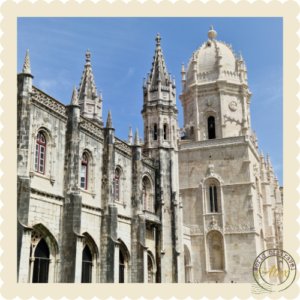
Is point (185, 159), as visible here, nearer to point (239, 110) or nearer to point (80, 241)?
point (239, 110)

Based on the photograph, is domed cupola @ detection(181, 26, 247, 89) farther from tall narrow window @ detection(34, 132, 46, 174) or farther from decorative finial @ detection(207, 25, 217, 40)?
tall narrow window @ detection(34, 132, 46, 174)

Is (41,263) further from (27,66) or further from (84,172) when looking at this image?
(27,66)

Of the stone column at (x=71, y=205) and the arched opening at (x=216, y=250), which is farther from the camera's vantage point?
the arched opening at (x=216, y=250)

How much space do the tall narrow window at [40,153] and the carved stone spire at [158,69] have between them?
15493 mm

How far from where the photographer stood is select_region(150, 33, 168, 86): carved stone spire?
34094 millimetres

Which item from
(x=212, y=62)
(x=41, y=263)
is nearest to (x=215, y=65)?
(x=212, y=62)

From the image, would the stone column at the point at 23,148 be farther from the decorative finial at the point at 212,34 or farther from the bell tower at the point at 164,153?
the decorative finial at the point at 212,34

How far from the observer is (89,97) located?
35031 millimetres

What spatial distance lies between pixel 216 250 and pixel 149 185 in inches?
477

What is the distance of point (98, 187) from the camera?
24109 millimetres

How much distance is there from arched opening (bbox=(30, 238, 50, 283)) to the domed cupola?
29.5 meters

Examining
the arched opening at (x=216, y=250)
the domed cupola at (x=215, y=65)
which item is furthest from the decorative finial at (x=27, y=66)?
the domed cupola at (x=215, y=65)

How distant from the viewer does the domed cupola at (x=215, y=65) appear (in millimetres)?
44250

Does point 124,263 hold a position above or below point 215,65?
below
